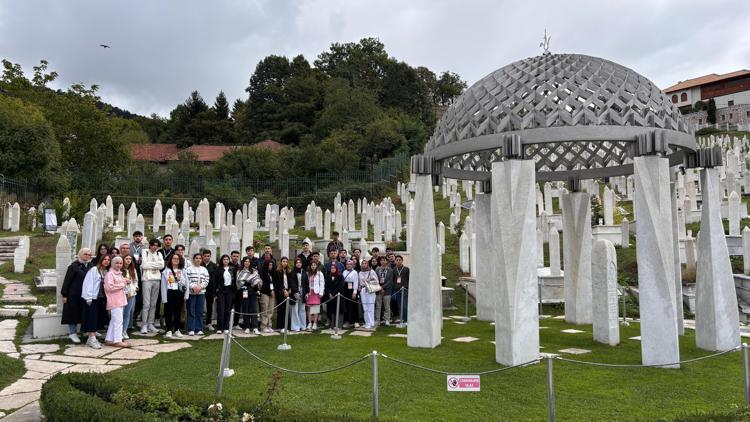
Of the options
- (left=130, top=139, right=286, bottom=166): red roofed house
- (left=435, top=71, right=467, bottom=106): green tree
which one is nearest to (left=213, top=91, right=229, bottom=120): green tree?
(left=130, top=139, right=286, bottom=166): red roofed house

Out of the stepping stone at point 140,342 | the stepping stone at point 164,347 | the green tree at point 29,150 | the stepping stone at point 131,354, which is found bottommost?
the stepping stone at point 131,354

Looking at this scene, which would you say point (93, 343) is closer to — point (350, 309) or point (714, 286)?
point (350, 309)

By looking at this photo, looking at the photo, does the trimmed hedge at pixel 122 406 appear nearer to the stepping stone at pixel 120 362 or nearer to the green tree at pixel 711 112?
the stepping stone at pixel 120 362

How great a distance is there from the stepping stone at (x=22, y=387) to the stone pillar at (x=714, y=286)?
10389mm

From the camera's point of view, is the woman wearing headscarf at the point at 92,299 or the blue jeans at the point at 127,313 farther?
the blue jeans at the point at 127,313

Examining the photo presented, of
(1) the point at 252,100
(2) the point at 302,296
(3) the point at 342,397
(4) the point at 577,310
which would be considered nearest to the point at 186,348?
(2) the point at 302,296

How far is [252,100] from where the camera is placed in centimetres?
6112

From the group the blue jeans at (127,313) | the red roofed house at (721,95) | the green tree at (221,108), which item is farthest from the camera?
the red roofed house at (721,95)

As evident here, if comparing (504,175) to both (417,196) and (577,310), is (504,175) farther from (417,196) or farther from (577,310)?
(577,310)

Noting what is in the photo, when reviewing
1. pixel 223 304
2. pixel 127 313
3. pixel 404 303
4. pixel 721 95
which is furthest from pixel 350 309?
pixel 721 95

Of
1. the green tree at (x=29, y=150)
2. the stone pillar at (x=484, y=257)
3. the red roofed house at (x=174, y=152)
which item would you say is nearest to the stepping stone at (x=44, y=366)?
the stone pillar at (x=484, y=257)

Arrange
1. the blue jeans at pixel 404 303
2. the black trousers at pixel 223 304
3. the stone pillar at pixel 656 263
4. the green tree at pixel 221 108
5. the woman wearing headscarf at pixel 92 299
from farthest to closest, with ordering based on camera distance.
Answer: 1. the green tree at pixel 221 108
2. the blue jeans at pixel 404 303
3. the black trousers at pixel 223 304
4. the woman wearing headscarf at pixel 92 299
5. the stone pillar at pixel 656 263

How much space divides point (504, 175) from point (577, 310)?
5.27 metres

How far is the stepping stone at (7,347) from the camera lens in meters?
8.38
